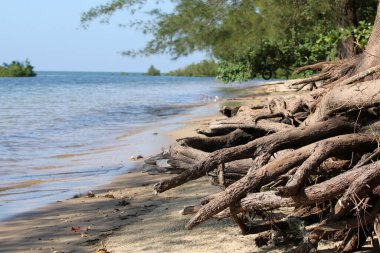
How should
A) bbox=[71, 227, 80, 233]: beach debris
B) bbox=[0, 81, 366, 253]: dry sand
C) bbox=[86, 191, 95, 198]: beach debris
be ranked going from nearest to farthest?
bbox=[0, 81, 366, 253]: dry sand < bbox=[71, 227, 80, 233]: beach debris < bbox=[86, 191, 95, 198]: beach debris

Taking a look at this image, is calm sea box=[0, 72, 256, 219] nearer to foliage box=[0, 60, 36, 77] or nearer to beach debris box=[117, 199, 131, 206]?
beach debris box=[117, 199, 131, 206]

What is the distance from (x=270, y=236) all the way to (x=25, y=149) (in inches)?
412

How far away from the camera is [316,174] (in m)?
4.34

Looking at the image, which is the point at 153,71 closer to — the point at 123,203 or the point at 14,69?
the point at 14,69

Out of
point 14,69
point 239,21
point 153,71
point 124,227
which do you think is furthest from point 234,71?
point 153,71

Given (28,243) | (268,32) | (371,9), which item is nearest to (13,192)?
(28,243)

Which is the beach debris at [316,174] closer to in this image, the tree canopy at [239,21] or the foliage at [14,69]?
the tree canopy at [239,21]

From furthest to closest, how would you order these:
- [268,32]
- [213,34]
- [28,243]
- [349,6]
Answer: [268,32] → [213,34] → [349,6] → [28,243]

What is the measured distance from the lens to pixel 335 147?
13.4 ft

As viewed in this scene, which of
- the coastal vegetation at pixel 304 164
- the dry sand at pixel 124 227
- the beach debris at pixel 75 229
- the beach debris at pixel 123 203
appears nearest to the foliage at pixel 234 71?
the dry sand at pixel 124 227

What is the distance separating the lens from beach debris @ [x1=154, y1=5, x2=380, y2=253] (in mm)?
3764

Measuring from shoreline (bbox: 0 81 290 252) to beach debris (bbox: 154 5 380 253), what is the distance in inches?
20.1

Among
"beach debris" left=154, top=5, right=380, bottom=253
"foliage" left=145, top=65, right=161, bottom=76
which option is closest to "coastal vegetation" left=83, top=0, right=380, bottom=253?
"beach debris" left=154, top=5, right=380, bottom=253

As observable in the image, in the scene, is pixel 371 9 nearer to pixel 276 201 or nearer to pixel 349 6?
Result: pixel 349 6
